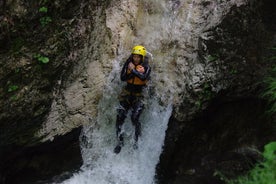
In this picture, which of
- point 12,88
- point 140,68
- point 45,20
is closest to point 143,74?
point 140,68

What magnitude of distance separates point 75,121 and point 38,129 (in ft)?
2.33

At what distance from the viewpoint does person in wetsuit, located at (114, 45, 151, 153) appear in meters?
6.42

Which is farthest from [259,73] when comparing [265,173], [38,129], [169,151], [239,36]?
[38,129]

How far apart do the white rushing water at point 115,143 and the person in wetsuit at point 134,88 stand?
0.15m

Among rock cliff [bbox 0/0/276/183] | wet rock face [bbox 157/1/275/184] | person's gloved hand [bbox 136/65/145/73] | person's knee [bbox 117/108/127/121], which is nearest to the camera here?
rock cliff [bbox 0/0/276/183]

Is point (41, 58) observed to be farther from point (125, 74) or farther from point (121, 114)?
point (121, 114)

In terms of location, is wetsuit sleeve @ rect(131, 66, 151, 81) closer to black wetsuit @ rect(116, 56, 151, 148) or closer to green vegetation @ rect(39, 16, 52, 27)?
black wetsuit @ rect(116, 56, 151, 148)

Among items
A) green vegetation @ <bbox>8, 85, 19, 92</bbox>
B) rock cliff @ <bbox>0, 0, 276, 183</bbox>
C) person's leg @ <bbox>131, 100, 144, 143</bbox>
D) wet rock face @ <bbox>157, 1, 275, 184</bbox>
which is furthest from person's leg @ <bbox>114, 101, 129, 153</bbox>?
green vegetation @ <bbox>8, 85, 19, 92</bbox>

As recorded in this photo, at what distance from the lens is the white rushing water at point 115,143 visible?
6.54 metres

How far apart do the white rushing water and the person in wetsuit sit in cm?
15

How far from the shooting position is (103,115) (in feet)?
22.1

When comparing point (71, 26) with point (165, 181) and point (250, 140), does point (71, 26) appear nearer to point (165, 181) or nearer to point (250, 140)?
point (165, 181)

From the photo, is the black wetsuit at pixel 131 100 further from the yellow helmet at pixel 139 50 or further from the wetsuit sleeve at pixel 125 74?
the yellow helmet at pixel 139 50

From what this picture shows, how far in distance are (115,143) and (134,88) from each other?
112 cm
